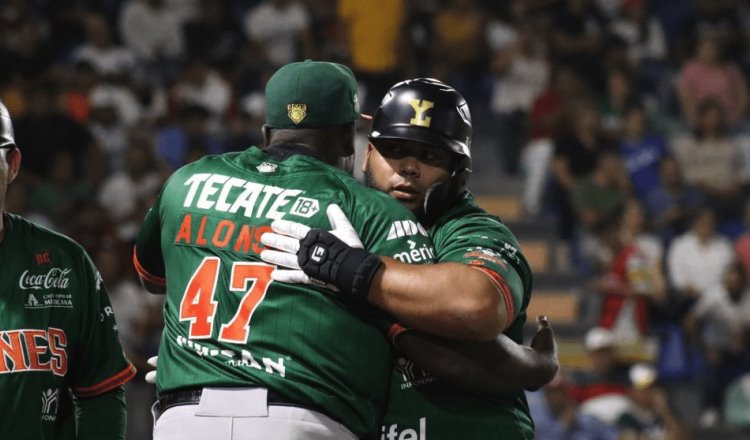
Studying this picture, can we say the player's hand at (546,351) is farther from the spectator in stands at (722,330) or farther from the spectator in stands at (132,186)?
the spectator in stands at (132,186)

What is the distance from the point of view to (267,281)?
3508 millimetres

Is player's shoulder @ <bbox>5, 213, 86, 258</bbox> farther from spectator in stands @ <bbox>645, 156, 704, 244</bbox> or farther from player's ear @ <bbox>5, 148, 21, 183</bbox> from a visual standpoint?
spectator in stands @ <bbox>645, 156, 704, 244</bbox>

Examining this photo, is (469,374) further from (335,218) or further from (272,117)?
(272,117)

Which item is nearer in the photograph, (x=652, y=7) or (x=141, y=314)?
(x=141, y=314)

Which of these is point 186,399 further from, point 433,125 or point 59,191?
point 59,191

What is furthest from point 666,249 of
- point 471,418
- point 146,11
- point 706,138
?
point 471,418

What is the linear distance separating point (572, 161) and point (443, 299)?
1022 cm

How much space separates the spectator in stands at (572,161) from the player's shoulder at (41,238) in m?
9.80

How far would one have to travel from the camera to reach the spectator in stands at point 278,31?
48.2 ft

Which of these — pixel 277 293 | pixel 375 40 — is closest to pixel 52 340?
pixel 277 293

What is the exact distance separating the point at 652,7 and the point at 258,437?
13.9 meters

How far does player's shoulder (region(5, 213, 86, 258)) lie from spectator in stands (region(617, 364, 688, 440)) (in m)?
7.27

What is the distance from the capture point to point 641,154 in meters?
13.6

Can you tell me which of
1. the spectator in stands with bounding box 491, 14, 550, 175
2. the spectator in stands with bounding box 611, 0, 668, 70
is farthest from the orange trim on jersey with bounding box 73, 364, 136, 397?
the spectator in stands with bounding box 611, 0, 668, 70
